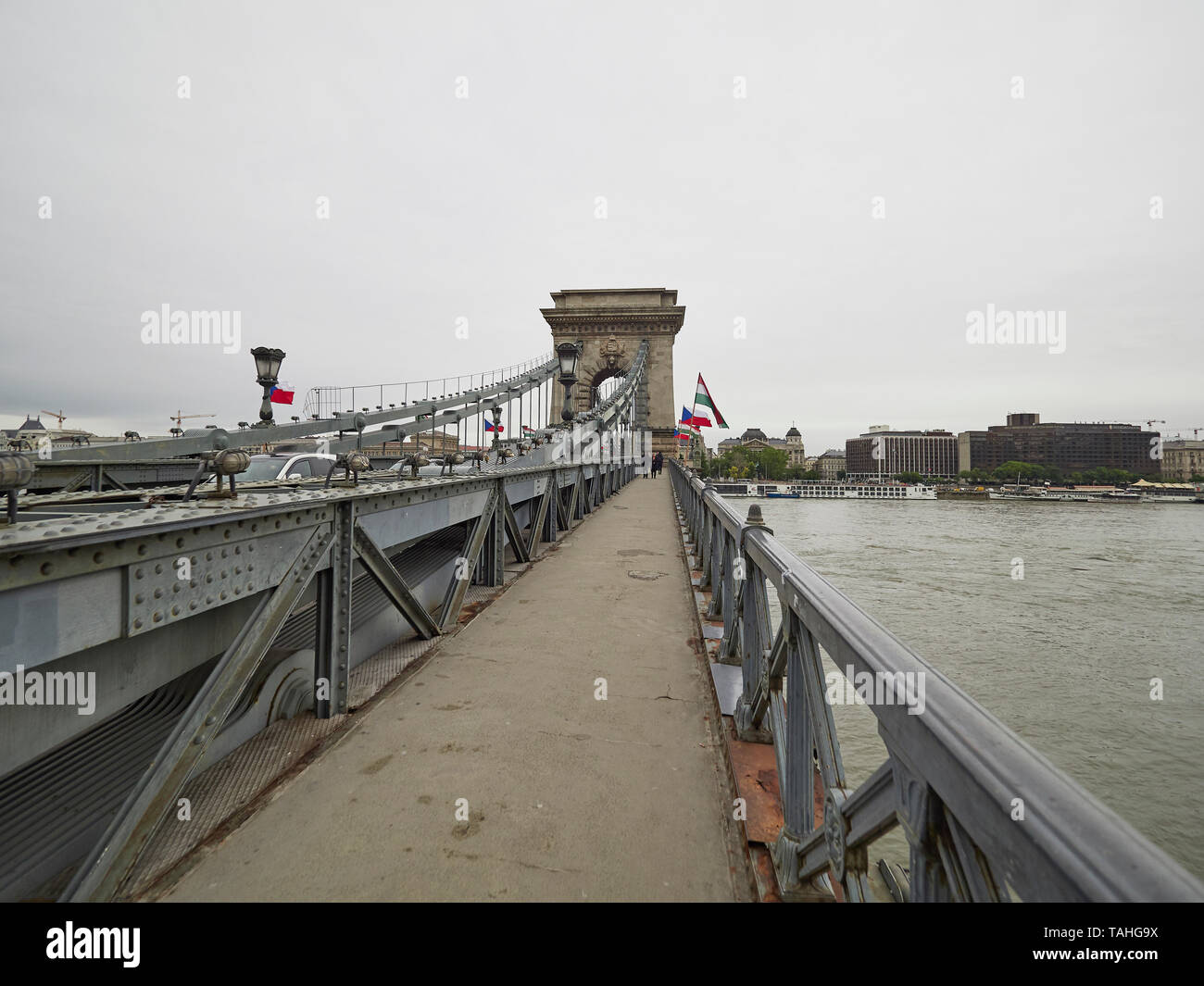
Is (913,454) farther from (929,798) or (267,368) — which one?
(929,798)

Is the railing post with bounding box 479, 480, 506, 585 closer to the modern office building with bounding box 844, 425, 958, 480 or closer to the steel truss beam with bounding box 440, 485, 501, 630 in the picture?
the steel truss beam with bounding box 440, 485, 501, 630

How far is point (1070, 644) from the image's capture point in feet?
40.2

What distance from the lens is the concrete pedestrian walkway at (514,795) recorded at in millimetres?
1874

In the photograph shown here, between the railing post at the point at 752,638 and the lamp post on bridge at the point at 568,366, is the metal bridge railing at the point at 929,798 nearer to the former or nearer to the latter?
the railing post at the point at 752,638

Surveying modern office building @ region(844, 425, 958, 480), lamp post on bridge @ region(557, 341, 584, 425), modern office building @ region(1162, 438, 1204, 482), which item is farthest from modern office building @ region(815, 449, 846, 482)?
lamp post on bridge @ region(557, 341, 584, 425)

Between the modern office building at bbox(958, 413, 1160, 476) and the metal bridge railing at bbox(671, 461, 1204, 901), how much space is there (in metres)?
147

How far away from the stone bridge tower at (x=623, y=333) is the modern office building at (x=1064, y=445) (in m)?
113

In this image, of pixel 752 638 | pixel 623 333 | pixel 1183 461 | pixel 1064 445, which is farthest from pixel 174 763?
pixel 1183 461

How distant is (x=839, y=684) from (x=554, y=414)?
38.4 m

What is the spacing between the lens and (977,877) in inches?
36.9

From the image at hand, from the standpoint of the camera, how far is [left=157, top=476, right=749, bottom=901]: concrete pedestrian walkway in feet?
6.15

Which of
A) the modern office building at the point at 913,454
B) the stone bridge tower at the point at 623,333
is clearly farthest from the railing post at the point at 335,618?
the modern office building at the point at 913,454
